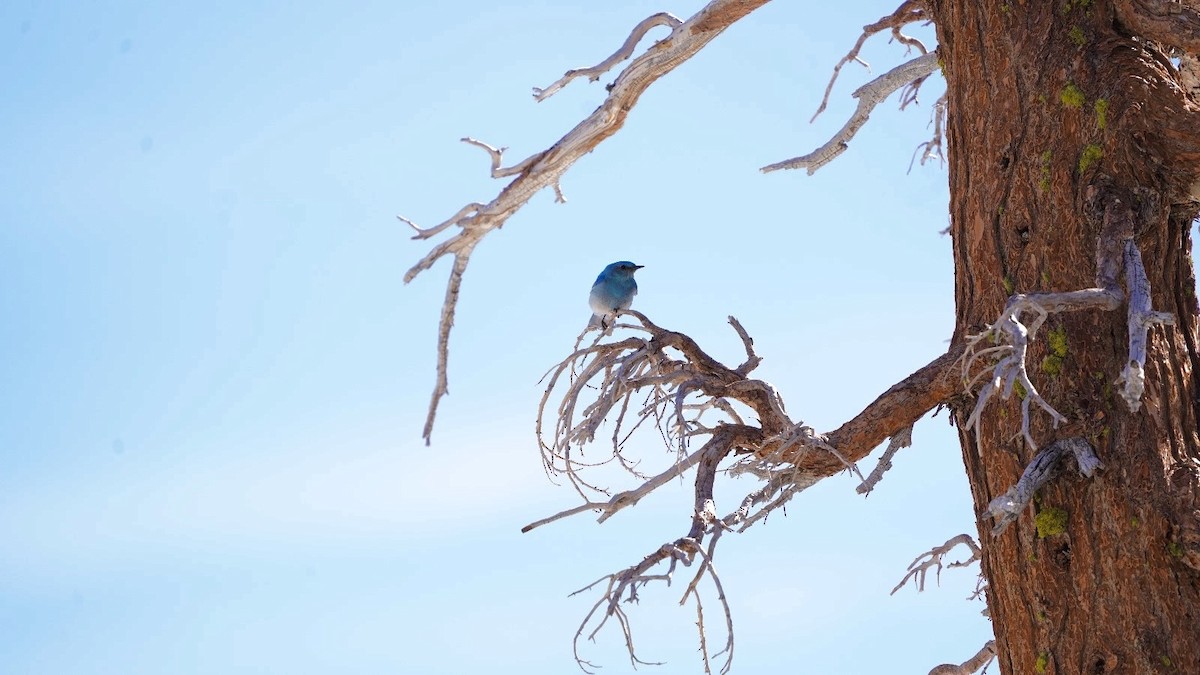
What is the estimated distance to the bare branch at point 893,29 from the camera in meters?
6.98

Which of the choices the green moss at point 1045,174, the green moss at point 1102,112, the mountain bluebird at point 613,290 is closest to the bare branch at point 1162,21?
the green moss at point 1102,112

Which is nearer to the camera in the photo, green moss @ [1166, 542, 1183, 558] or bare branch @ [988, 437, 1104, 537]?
bare branch @ [988, 437, 1104, 537]

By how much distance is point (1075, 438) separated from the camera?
15.4 ft

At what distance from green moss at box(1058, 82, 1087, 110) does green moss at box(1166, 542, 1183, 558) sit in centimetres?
178

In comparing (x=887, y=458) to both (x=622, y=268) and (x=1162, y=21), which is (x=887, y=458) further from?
(x=622, y=268)

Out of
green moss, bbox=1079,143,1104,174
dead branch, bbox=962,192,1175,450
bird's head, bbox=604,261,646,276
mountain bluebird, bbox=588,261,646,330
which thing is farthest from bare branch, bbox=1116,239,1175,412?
bird's head, bbox=604,261,646,276

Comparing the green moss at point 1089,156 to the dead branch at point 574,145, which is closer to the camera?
the green moss at point 1089,156

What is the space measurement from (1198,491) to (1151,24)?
192 cm

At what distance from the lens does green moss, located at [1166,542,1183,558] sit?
4492 mm

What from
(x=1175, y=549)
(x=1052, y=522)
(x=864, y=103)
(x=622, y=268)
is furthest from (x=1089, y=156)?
→ (x=622, y=268)

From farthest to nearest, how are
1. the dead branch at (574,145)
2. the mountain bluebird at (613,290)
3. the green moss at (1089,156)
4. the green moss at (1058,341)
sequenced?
the mountain bluebird at (613,290) → the dead branch at (574,145) → the green moss at (1089,156) → the green moss at (1058,341)

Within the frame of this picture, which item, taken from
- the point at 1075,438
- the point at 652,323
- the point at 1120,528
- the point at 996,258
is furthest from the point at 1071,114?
the point at 652,323

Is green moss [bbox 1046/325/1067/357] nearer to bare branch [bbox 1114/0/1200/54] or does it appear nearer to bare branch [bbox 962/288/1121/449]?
bare branch [bbox 962/288/1121/449]

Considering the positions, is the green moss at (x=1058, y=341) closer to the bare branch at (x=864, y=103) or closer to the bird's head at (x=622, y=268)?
the bare branch at (x=864, y=103)
